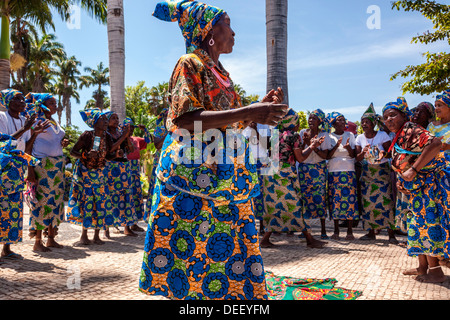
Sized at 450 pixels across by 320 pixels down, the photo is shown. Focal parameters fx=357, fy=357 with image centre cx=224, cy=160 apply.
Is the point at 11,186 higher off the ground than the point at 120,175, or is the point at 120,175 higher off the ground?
the point at 120,175

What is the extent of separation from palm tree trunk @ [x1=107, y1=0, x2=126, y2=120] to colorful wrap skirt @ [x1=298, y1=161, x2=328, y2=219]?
4.57 m

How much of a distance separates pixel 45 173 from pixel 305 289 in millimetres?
4116

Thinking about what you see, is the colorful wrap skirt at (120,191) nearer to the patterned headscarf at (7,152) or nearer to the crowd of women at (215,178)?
the crowd of women at (215,178)

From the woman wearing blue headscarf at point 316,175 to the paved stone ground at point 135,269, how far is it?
626 mm

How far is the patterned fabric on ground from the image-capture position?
317 centimetres

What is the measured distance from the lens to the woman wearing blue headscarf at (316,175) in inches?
253

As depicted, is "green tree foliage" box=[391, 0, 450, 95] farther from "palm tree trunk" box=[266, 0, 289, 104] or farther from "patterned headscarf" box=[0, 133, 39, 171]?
"patterned headscarf" box=[0, 133, 39, 171]

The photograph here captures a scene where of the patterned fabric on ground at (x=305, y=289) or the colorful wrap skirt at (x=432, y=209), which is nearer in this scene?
the patterned fabric on ground at (x=305, y=289)

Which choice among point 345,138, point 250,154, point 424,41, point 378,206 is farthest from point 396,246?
point 424,41

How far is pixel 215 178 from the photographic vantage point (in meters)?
1.88

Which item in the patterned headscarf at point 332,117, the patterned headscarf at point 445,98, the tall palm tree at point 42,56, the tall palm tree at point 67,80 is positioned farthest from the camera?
the tall palm tree at point 67,80

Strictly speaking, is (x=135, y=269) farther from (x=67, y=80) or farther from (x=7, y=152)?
(x=67, y=80)

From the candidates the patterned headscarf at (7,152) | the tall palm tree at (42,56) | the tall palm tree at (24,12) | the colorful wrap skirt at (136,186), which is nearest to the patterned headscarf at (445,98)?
the patterned headscarf at (7,152)

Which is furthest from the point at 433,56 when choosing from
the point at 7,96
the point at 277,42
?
the point at 7,96
